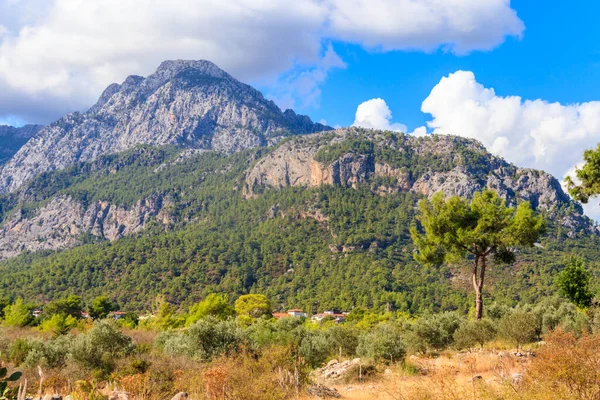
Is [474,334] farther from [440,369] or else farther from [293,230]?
[293,230]

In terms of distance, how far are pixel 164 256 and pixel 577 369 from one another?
116353 millimetres

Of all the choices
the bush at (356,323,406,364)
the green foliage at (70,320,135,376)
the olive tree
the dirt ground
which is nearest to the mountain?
the olive tree

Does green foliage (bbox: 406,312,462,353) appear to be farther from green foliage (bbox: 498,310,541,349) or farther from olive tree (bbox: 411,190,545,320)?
green foliage (bbox: 498,310,541,349)

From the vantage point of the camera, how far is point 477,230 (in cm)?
1966

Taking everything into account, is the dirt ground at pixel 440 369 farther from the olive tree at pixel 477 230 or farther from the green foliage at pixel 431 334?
the olive tree at pixel 477 230

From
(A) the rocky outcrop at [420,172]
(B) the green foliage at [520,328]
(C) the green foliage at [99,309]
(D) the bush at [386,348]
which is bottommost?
(C) the green foliage at [99,309]

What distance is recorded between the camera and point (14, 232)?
185500 millimetres

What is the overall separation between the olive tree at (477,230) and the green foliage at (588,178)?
2.49 m

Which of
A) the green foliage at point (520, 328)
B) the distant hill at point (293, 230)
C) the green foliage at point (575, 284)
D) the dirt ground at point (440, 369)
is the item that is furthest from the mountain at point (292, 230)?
the dirt ground at point (440, 369)

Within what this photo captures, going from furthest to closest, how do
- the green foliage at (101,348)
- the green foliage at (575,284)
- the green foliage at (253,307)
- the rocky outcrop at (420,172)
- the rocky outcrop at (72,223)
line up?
1. the rocky outcrop at (72,223)
2. the rocky outcrop at (420,172)
3. the green foliage at (253,307)
4. the green foliage at (575,284)
5. the green foliage at (101,348)

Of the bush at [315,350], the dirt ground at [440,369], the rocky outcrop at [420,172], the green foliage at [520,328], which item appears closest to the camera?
the dirt ground at [440,369]

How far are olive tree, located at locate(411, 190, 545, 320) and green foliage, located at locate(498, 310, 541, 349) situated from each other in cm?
144

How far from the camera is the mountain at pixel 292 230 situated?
94.3 meters

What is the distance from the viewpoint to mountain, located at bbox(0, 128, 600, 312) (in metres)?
94.3
